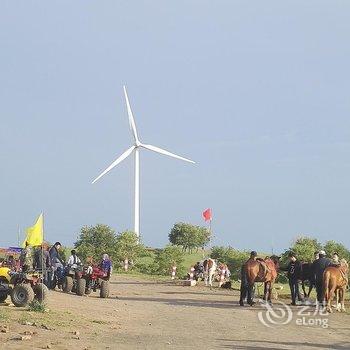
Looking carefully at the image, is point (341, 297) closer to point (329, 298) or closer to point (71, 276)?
point (329, 298)

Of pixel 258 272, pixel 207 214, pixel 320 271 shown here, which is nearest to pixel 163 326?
pixel 258 272

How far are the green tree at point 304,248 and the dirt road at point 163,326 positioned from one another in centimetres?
1939

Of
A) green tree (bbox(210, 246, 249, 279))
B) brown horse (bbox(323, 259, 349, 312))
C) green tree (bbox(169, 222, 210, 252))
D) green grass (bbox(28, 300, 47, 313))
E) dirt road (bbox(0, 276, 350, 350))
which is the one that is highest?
green tree (bbox(169, 222, 210, 252))

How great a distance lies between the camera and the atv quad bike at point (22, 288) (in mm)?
17734

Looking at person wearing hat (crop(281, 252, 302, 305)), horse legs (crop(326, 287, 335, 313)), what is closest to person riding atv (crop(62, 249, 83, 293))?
person wearing hat (crop(281, 252, 302, 305))

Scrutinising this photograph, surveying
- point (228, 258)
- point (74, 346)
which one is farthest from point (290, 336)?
point (228, 258)

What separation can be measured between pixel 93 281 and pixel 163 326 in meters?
8.86

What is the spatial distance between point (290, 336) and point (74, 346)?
526 centimetres

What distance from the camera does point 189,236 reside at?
295 feet

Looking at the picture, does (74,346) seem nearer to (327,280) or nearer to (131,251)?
(327,280)

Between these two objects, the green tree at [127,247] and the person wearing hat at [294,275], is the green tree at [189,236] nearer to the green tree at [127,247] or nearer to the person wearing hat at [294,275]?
the green tree at [127,247]

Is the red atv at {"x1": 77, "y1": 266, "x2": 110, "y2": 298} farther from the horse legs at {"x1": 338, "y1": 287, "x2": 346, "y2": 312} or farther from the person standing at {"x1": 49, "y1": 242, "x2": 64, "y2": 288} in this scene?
the horse legs at {"x1": 338, "y1": 287, "x2": 346, "y2": 312}

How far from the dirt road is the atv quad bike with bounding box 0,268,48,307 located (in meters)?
0.46

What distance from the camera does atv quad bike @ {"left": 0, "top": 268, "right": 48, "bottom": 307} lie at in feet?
58.2
